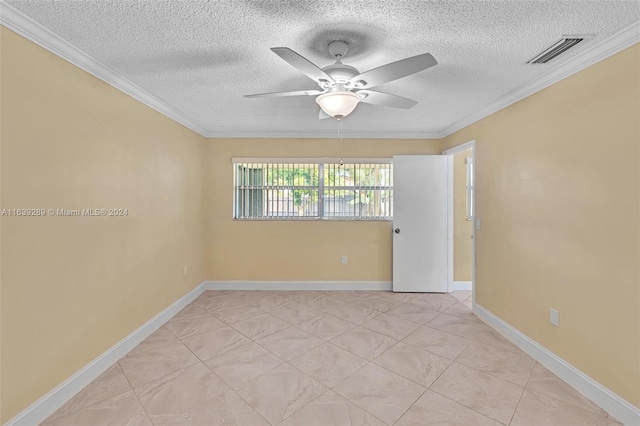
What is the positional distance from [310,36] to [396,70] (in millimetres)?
602

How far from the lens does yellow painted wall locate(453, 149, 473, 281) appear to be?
421 cm

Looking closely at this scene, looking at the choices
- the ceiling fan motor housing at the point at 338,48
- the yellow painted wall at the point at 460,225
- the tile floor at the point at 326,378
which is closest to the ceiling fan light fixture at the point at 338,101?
the ceiling fan motor housing at the point at 338,48

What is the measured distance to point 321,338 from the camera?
270 centimetres

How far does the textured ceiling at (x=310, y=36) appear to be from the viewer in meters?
1.48

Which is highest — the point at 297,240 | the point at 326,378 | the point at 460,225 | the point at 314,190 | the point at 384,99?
the point at 384,99

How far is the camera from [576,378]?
1.98 meters

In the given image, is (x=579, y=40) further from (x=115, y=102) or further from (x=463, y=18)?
(x=115, y=102)

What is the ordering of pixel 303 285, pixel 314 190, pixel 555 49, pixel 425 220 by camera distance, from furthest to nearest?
pixel 314 190, pixel 303 285, pixel 425 220, pixel 555 49

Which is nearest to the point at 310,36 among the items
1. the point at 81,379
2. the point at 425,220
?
the point at 81,379

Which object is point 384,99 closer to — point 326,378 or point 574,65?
point 574,65

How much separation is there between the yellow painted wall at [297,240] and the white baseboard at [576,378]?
71.2 inches

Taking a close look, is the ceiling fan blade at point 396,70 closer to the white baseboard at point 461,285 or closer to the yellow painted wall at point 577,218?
the yellow painted wall at point 577,218

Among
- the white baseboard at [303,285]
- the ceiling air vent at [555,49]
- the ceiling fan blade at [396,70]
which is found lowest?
the white baseboard at [303,285]

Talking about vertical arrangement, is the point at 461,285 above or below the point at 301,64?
below
